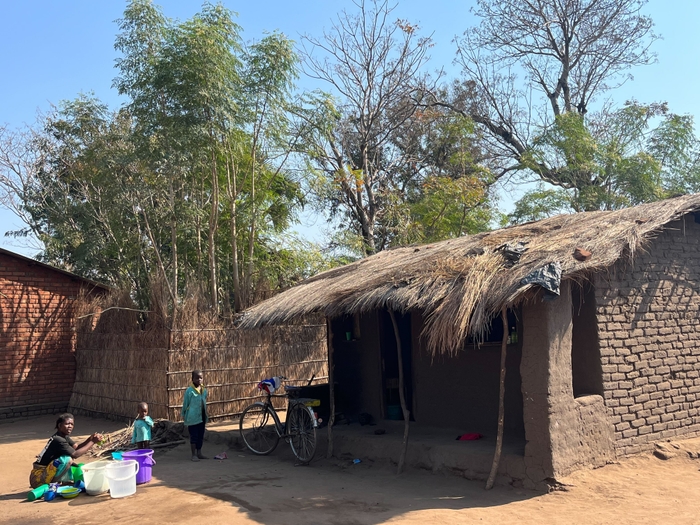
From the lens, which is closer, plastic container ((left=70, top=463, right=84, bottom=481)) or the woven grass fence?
plastic container ((left=70, top=463, right=84, bottom=481))

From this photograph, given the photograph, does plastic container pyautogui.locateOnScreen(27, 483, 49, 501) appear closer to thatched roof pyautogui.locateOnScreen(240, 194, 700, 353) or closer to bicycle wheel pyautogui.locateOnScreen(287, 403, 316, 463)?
bicycle wheel pyautogui.locateOnScreen(287, 403, 316, 463)

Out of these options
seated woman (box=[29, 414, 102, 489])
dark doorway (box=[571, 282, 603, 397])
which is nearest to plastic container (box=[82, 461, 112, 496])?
seated woman (box=[29, 414, 102, 489])

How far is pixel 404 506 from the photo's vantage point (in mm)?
5895

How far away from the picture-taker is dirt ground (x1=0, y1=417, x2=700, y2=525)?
5.50m

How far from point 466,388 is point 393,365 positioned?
1807mm

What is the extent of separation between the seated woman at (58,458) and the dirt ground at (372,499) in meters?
0.24

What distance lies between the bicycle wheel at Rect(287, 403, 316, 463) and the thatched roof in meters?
1.30

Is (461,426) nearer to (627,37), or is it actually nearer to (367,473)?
(367,473)

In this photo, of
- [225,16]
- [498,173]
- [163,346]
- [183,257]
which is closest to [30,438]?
[163,346]

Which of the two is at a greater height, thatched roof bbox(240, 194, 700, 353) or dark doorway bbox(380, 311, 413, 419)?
thatched roof bbox(240, 194, 700, 353)

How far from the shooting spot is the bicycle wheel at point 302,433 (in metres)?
8.08

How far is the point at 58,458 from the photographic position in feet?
21.5

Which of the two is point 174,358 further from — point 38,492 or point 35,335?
point 35,335

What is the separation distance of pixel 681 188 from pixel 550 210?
347 centimetres
